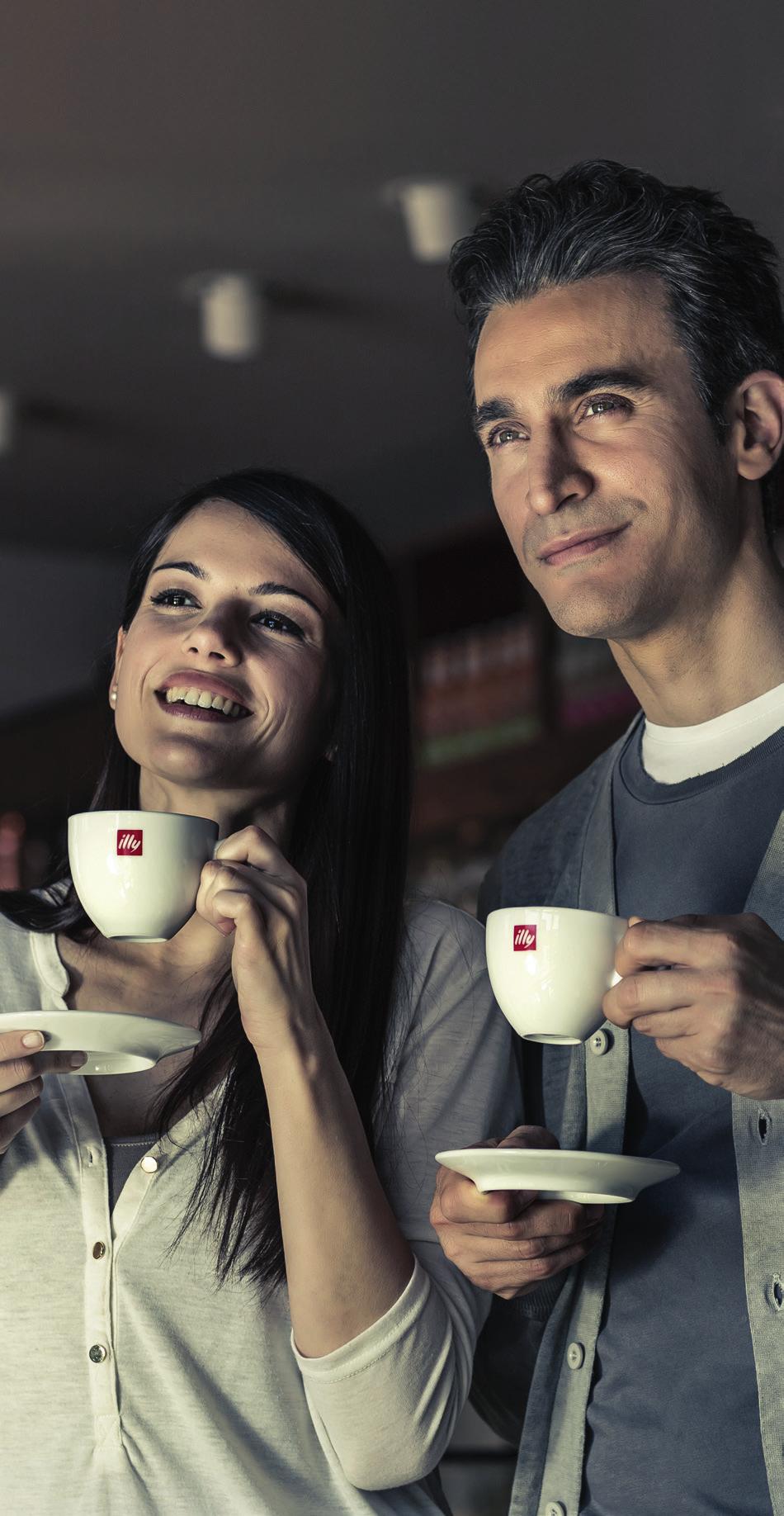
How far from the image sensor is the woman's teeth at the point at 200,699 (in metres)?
1.62

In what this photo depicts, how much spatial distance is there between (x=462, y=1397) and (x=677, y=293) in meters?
1.03

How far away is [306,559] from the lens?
1737mm

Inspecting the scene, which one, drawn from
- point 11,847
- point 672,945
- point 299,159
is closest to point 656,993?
point 672,945

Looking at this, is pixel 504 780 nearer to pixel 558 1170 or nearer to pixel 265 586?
pixel 265 586

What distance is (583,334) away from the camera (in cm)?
162

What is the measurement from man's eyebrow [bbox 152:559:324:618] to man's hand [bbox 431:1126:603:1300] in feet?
1.94

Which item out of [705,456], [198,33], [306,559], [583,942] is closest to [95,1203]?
[583,942]

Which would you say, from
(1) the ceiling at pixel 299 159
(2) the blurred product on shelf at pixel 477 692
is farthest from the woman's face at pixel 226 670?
(2) the blurred product on shelf at pixel 477 692

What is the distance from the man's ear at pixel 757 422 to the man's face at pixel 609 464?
0.08ft

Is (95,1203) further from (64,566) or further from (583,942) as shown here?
(64,566)

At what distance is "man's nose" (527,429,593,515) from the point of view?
1.55 meters

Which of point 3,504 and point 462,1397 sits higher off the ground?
point 3,504

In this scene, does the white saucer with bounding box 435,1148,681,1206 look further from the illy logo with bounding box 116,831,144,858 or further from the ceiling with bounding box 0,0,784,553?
the ceiling with bounding box 0,0,784,553

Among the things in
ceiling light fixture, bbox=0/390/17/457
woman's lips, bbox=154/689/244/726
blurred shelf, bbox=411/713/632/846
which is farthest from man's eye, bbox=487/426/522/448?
ceiling light fixture, bbox=0/390/17/457
